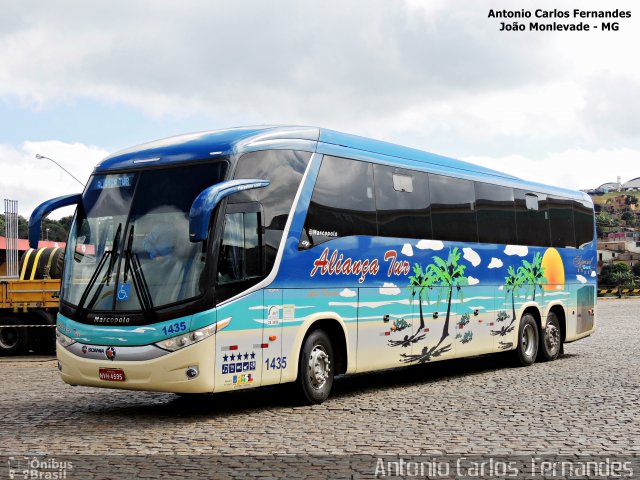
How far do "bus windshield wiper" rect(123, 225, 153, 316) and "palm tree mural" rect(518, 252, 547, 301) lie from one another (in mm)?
9303

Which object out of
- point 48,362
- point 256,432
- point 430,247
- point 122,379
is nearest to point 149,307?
point 122,379

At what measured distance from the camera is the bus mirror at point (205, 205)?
33.0 ft

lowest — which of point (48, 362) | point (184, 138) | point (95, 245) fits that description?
point (48, 362)

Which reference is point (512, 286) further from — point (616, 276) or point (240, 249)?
point (616, 276)

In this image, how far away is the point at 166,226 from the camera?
1130 centimetres

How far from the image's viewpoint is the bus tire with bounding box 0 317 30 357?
22570 mm

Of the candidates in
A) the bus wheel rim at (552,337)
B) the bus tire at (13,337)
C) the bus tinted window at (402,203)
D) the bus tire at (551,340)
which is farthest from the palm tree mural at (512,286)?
the bus tire at (13,337)

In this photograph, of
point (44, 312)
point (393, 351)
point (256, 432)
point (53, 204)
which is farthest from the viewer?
point (44, 312)

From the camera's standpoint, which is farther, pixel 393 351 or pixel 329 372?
pixel 393 351

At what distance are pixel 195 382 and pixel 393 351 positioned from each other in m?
4.27

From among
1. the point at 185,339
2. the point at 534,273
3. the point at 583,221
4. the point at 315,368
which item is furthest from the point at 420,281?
the point at 583,221

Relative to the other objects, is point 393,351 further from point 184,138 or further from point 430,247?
point 184,138

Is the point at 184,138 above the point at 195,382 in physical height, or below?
above

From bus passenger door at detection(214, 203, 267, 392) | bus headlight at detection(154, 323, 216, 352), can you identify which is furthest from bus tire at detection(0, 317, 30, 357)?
bus headlight at detection(154, 323, 216, 352)
